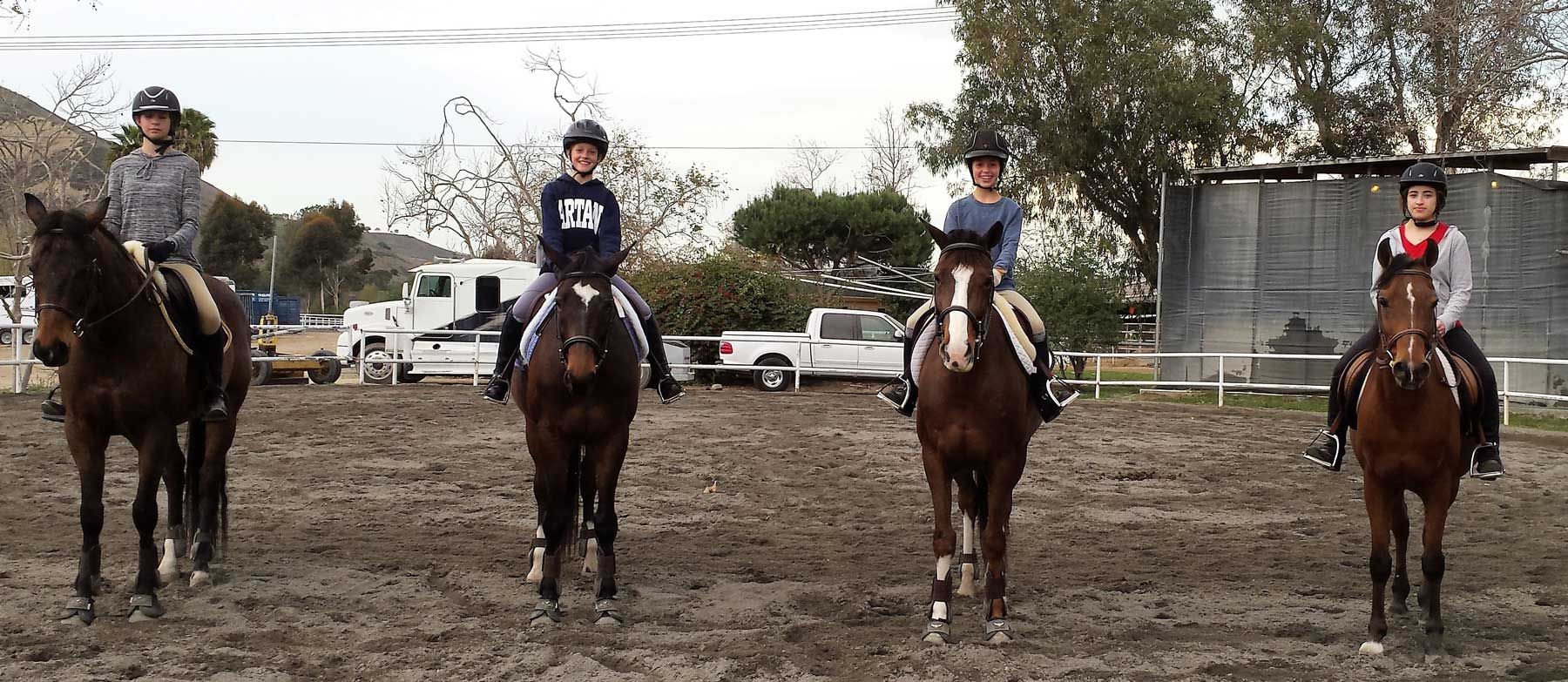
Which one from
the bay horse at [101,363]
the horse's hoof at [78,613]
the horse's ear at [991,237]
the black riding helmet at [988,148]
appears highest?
the black riding helmet at [988,148]

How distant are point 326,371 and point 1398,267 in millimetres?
21777

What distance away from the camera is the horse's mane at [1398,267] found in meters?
5.34

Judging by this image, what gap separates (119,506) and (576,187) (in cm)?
508

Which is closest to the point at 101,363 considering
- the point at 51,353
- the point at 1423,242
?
the point at 51,353

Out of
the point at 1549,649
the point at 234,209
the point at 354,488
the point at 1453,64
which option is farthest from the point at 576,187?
the point at 234,209

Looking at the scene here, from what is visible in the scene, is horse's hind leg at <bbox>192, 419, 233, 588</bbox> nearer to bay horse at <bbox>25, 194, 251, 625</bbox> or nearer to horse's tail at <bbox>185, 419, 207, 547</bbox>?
horse's tail at <bbox>185, 419, 207, 547</bbox>

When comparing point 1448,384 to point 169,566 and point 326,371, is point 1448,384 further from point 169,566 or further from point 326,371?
point 326,371

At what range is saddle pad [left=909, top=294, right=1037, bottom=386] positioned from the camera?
18.9 ft

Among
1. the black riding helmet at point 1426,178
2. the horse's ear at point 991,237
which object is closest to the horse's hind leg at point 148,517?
the horse's ear at point 991,237

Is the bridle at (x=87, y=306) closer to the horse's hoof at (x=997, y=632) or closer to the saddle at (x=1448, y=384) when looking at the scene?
the horse's hoof at (x=997, y=632)

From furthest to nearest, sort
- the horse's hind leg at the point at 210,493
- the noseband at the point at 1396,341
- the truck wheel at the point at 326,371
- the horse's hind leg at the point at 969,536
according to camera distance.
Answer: the truck wheel at the point at 326,371
the horse's hind leg at the point at 210,493
the horse's hind leg at the point at 969,536
the noseband at the point at 1396,341

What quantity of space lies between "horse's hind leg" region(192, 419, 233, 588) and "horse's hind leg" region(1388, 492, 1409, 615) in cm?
651

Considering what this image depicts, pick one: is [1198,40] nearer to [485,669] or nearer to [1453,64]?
[1453,64]

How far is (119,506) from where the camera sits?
8656 mm
